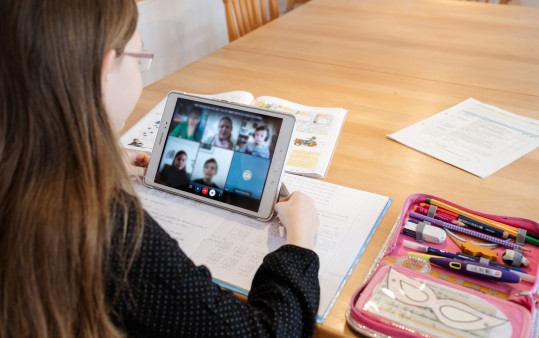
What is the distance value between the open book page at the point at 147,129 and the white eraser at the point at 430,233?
52 cm

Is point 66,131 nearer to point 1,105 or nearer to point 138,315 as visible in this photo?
point 1,105

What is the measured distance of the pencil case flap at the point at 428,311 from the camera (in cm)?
62

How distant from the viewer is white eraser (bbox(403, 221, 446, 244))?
785 mm

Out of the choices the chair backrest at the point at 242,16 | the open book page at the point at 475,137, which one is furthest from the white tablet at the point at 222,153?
the chair backrest at the point at 242,16

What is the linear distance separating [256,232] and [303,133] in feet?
1.20

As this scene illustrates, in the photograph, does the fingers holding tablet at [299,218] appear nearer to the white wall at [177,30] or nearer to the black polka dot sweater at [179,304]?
the black polka dot sweater at [179,304]

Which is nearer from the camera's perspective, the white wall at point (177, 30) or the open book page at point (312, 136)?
the open book page at point (312, 136)

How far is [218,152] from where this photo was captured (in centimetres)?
89

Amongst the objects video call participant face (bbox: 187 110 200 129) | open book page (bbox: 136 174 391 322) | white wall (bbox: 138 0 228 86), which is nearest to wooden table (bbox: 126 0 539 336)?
open book page (bbox: 136 174 391 322)

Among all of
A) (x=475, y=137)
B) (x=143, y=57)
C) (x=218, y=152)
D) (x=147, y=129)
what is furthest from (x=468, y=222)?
(x=147, y=129)

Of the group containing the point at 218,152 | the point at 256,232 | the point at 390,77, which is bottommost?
the point at 256,232

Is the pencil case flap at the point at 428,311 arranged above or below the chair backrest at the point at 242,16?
below

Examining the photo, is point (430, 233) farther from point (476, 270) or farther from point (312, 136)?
point (312, 136)

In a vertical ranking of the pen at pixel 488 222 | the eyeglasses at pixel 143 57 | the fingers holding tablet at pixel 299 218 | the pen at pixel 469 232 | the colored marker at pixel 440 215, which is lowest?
the fingers holding tablet at pixel 299 218
